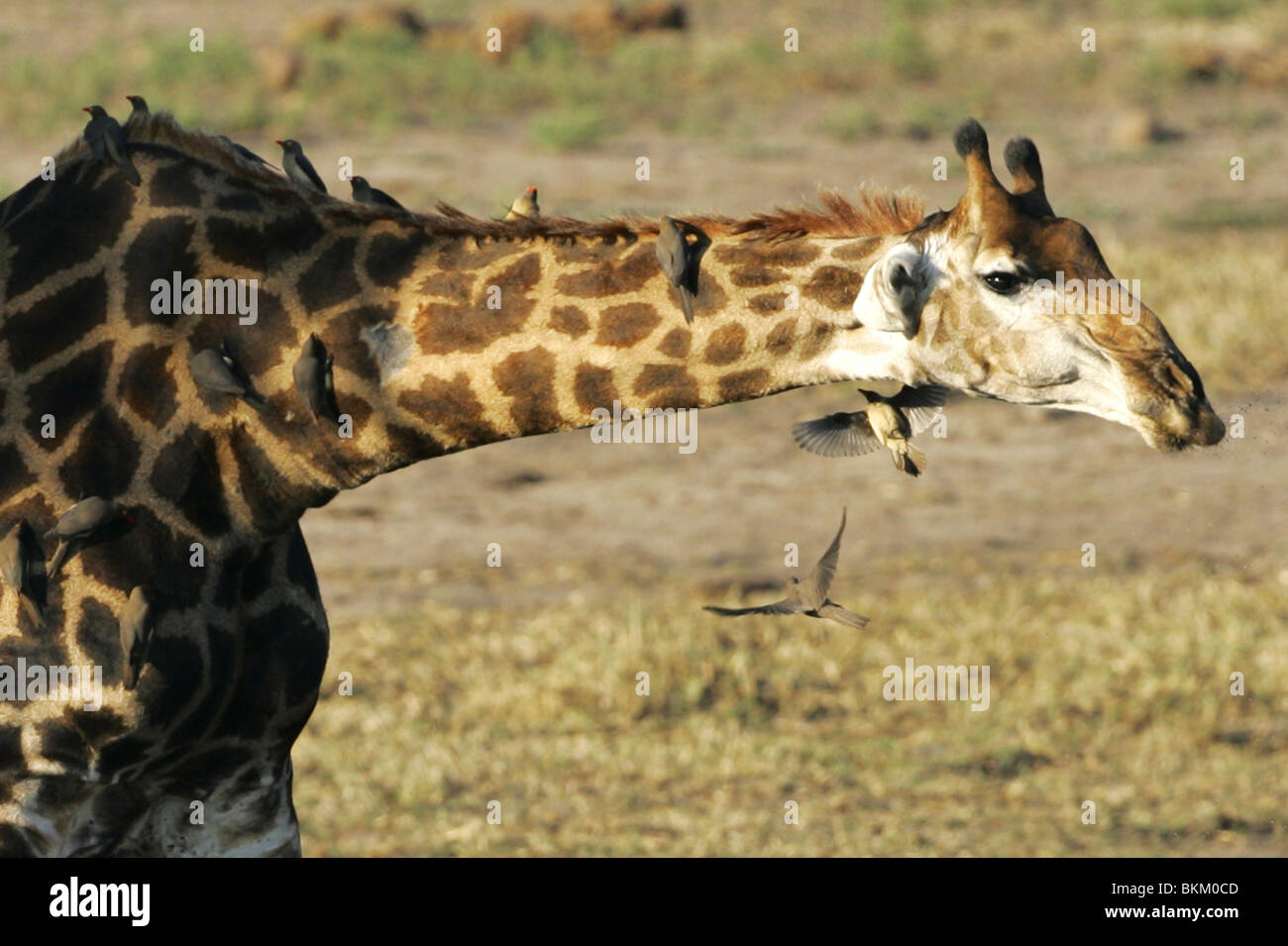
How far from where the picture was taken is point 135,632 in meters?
5.64

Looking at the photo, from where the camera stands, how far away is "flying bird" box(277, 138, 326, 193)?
6.02m

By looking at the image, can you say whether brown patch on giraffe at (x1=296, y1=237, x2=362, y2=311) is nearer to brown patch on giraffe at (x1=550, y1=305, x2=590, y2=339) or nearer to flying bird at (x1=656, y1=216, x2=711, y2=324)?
brown patch on giraffe at (x1=550, y1=305, x2=590, y2=339)

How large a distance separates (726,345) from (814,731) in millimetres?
4997

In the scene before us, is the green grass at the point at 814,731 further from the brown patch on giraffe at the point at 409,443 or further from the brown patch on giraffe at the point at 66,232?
the brown patch on giraffe at the point at 66,232

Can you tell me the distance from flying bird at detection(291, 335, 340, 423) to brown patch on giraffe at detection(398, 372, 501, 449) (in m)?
0.21

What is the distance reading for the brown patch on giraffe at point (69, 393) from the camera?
5879 mm

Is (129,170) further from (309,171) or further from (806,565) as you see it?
(806,565)

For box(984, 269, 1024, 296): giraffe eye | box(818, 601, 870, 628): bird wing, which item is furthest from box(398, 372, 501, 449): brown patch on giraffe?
box(984, 269, 1024, 296): giraffe eye

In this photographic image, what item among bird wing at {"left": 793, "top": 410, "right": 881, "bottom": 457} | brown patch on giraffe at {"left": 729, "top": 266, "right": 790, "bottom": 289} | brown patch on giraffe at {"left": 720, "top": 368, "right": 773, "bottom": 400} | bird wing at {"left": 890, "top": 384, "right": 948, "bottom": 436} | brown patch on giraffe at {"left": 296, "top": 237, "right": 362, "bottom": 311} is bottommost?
bird wing at {"left": 793, "top": 410, "right": 881, "bottom": 457}

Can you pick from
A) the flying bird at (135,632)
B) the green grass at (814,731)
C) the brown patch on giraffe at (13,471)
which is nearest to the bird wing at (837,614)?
the flying bird at (135,632)

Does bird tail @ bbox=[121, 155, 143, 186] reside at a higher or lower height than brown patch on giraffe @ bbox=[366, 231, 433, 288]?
higher

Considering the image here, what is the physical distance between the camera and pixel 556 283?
565cm
